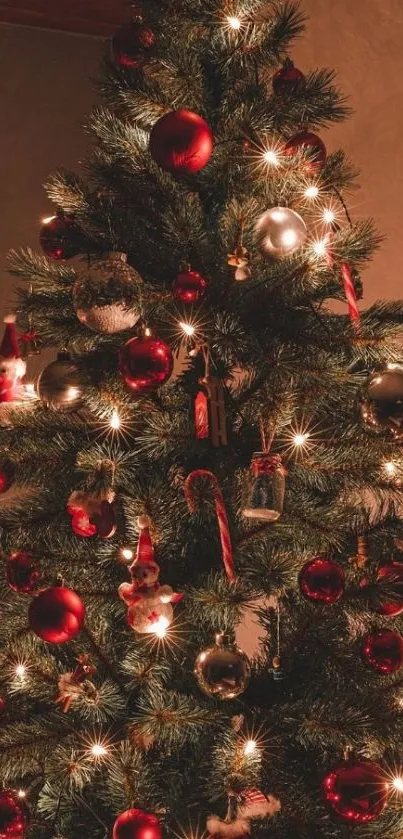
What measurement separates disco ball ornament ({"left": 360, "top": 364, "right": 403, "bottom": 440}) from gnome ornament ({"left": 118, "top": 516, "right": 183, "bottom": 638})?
30 centimetres

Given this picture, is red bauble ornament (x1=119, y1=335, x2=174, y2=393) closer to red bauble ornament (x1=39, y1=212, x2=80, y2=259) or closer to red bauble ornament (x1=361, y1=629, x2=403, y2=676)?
red bauble ornament (x1=39, y1=212, x2=80, y2=259)

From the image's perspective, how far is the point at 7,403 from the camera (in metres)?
1.10

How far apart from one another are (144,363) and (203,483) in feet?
0.54

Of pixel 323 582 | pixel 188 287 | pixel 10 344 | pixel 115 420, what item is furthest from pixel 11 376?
pixel 323 582

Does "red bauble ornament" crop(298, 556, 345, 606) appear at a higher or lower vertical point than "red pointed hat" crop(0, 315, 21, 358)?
lower

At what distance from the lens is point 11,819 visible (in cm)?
96

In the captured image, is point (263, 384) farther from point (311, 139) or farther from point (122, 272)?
point (311, 139)

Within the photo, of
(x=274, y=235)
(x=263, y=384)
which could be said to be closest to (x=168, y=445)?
(x=263, y=384)

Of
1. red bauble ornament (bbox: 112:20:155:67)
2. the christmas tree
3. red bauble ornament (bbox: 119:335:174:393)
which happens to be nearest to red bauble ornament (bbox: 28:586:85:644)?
the christmas tree

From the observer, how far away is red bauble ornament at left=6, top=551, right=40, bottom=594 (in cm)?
101

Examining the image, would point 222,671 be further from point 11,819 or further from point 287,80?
point 287,80

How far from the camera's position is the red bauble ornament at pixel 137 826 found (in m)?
0.87

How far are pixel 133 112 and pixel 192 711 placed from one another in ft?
2.48

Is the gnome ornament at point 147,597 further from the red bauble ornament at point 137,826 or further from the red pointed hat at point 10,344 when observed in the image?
the red pointed hat at point 10,344
